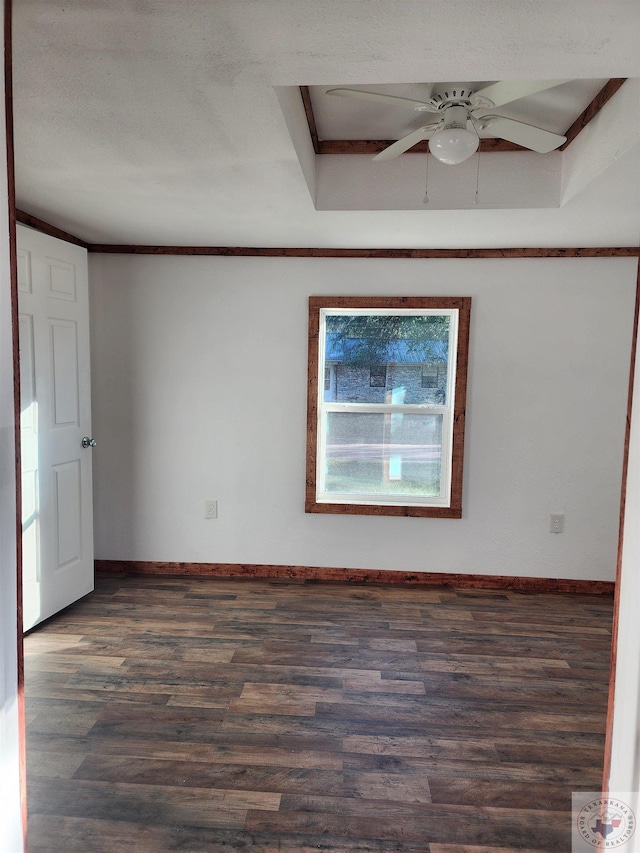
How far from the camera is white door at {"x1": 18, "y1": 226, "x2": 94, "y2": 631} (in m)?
2.79

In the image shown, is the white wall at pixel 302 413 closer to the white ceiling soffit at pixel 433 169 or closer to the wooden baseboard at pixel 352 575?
the wooden baseboard at pixel 352 575

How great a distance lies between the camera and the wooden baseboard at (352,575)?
3490mm

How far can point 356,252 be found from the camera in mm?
3398

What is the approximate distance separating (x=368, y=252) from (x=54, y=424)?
2.24 meters

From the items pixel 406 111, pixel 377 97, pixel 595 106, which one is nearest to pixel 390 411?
pixel 406 111

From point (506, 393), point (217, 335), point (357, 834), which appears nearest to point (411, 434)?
point (506, 393)

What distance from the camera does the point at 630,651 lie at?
1.21m

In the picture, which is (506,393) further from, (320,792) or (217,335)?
(320,792)

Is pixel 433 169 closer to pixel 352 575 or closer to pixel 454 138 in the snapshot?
pixel 454 138

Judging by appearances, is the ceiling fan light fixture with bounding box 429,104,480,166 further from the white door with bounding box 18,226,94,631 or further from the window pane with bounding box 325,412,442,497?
the white door with bounding box 18,226,94,631

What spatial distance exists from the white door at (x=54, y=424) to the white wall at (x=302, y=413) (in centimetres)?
38

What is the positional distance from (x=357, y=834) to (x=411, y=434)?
239 centimetres

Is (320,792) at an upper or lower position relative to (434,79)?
lower

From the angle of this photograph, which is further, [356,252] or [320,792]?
[356,252]
